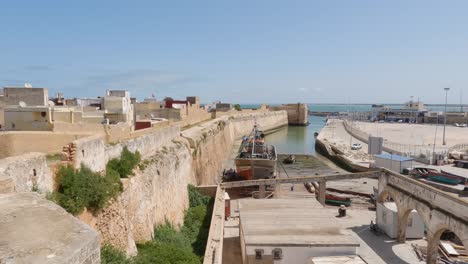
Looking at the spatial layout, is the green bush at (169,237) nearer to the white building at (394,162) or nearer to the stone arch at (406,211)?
the stone arch at (406,211)

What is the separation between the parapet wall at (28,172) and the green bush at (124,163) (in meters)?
3.28

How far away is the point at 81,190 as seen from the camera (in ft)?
25.0

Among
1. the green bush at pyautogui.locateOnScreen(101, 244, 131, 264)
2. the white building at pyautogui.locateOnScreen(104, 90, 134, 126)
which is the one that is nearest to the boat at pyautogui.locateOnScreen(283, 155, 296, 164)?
the white building at pyautogui.locateOnScreen(104, 90, 134, 126)

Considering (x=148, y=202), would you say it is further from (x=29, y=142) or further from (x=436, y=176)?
(x=436, y=176)

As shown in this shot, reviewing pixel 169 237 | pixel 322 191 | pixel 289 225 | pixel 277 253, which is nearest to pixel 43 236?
pixel 277 253

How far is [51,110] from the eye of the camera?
59.9ft

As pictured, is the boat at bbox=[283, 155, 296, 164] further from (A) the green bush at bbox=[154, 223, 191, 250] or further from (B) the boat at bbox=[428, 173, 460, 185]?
(A) the green bush at bbox=[154, 223, 191, 250]

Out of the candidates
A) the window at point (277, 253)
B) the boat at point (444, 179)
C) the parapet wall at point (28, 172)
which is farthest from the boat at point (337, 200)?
the parapet wall at point (28, 172)

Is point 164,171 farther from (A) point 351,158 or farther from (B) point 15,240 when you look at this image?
(A) point 351,158

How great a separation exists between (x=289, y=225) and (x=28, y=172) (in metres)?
8.09

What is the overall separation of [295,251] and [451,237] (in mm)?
9206

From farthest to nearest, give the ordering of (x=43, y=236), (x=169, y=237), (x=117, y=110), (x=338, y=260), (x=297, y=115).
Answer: (x=297, y=115)
(x=117, y=110)
(x=169, y=237)
(x=338, y=260)
(x=43, y=236)

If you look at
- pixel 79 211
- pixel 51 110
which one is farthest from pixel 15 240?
pixel 51 110

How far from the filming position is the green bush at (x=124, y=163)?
10.4 m
